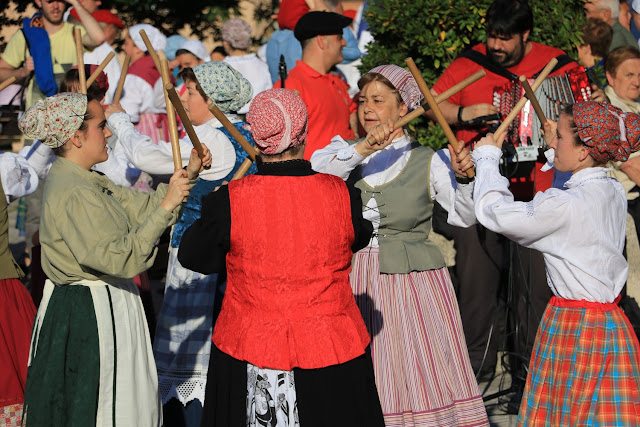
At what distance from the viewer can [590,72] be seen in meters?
6.77

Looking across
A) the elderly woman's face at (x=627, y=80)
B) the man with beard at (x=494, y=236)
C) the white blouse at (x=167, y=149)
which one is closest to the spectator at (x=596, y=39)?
the elderly woman's face at (x=627, y=80)

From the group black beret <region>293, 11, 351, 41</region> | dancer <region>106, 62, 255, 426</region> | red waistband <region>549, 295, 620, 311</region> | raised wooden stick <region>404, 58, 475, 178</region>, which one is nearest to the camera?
red waistband <region>549, 295, 620, 311</region>

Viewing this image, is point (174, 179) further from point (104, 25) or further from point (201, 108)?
point (104, 25)

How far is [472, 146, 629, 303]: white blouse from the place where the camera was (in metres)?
3.79

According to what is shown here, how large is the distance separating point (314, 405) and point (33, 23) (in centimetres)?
532

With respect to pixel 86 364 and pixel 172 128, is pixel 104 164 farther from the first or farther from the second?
pixel 86 364

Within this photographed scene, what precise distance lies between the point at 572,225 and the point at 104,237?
1.99 metres

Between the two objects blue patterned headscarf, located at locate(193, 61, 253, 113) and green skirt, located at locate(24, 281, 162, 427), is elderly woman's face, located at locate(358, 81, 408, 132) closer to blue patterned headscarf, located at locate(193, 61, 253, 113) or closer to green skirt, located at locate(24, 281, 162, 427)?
blue patterned headscarf, located at locate(193, 61, 253, 113)

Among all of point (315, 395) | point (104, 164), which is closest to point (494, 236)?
point (104, 164)

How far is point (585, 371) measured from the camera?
150 inches

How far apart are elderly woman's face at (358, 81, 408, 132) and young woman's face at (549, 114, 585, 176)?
103 centimetres

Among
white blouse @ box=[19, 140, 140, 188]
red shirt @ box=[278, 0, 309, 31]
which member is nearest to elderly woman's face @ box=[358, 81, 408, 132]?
white blouse @ box=[19, 140, 140, 188]

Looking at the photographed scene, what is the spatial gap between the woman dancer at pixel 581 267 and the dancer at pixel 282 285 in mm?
812

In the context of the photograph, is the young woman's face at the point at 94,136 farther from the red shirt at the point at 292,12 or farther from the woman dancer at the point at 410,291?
the red shirt at the point at 292,12
